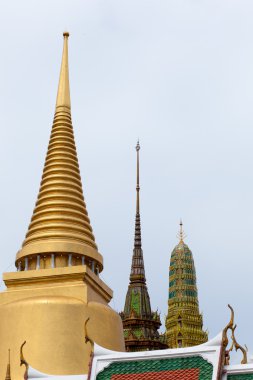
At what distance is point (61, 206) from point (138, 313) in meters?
15.3

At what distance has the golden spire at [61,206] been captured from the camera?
877 inches

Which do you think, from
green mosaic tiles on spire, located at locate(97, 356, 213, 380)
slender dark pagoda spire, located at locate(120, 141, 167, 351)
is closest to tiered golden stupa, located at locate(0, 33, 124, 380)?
A: green mosaic tiles on spire, located at locate(97, 356, 213, 380)

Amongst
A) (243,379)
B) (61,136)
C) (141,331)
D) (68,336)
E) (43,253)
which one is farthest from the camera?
(141,331)

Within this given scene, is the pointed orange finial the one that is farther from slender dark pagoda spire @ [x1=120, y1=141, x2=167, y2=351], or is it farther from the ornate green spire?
the ornate green spire

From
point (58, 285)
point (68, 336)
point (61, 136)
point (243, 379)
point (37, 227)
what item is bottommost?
point (243, 379)

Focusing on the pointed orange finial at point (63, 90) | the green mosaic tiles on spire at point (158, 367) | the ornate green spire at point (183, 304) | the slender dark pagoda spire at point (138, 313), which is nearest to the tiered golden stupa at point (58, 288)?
the pointed orange finial at point (63, 90)

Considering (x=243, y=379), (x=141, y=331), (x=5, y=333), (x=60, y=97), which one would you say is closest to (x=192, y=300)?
(x=141, y=331)

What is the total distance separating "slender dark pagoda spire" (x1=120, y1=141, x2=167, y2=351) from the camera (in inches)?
1409

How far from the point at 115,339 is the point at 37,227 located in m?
3.72

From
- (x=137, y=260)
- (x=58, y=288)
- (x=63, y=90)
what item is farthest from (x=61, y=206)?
(x=137, y=260)

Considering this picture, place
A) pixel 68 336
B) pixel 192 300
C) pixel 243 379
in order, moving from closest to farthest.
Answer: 1. pixel 243 379
2. pixel 68 336
3. pixel 192 300

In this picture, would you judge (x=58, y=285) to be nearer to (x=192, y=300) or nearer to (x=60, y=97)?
(x=60, y=97)

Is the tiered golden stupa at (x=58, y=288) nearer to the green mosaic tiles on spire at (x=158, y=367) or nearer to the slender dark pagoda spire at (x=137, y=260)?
the green mosaic tiles on spire at (x=158, y=367)

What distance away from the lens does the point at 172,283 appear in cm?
4303
